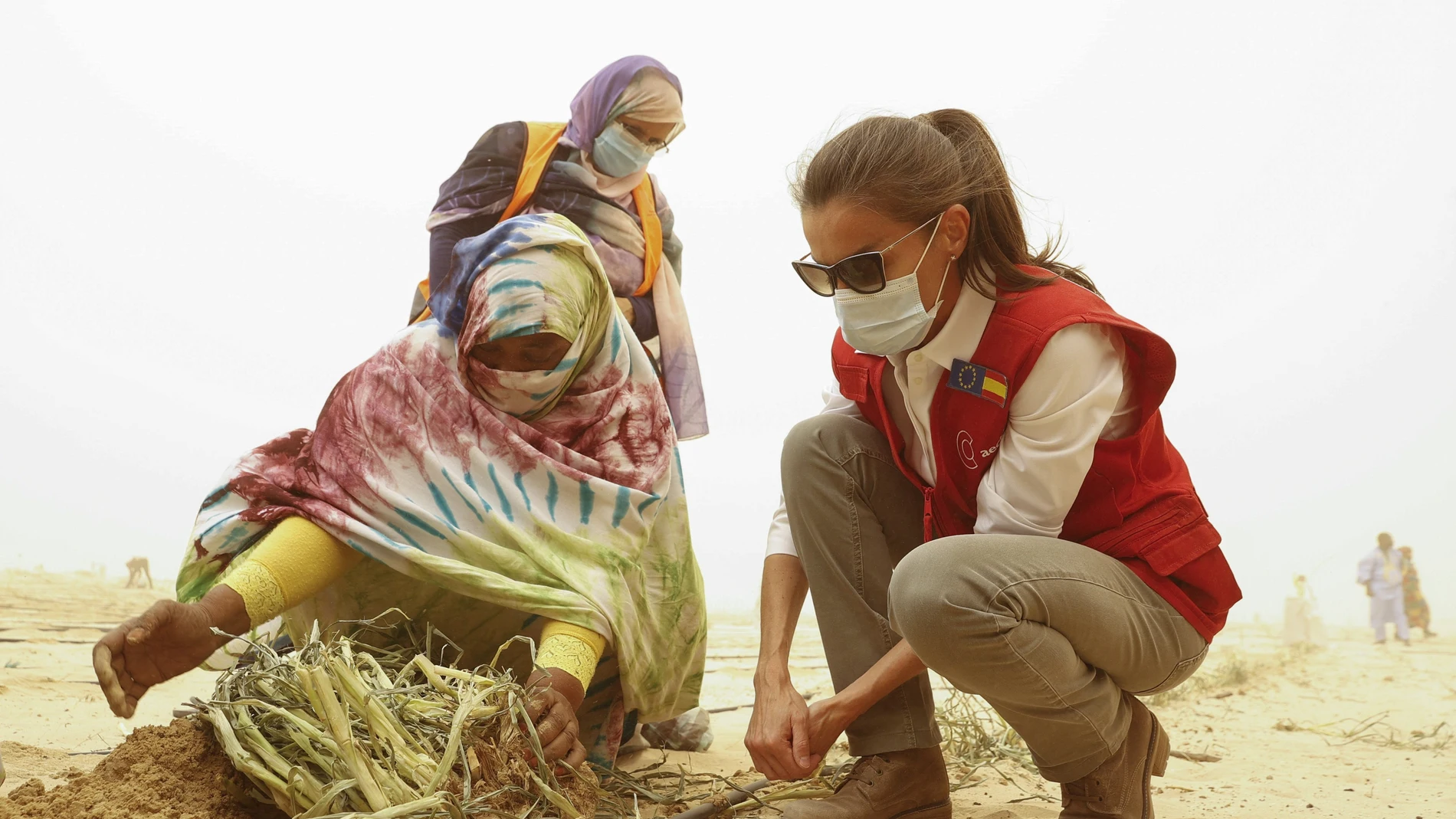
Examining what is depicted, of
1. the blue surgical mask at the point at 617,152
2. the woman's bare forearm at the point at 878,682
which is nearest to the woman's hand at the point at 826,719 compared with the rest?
the woman's bare forearm at the point at 878,682

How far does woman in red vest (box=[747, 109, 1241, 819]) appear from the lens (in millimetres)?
1934

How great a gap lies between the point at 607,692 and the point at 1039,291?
139 centimetres

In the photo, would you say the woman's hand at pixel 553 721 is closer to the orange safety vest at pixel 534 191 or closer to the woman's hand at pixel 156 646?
the woman's hand at pixel 156 646

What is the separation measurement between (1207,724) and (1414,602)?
8.83 m

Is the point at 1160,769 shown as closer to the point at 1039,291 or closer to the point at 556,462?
the point at 1039,291

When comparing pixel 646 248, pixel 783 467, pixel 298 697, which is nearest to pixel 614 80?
pixel 646 248

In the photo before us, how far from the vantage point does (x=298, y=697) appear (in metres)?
1.90

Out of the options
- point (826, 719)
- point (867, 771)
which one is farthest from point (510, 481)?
point (867, 771)

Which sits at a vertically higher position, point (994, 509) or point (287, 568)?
point (994, 509)

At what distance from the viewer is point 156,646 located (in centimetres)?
212

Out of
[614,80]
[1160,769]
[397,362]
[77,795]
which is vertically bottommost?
[1160,769]

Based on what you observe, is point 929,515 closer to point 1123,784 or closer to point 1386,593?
point 1123,784

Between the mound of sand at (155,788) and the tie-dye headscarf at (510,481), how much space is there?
0.60 m

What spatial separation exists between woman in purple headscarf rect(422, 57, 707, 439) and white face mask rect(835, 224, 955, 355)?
2543 mm
